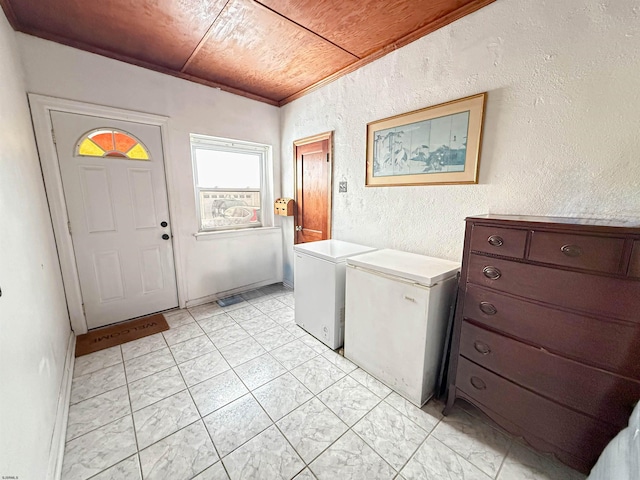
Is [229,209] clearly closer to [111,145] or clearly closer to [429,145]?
[111,145]

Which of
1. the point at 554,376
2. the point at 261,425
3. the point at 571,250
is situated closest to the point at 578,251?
the point at 571,250

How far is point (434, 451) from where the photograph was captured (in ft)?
4.52

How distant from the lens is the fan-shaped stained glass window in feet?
7.67

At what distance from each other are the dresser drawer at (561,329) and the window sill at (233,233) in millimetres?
2765

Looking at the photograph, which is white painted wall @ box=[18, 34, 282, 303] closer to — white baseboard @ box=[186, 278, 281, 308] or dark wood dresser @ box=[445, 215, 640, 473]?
white baseboard @ box=[186, 278, 281, 308]

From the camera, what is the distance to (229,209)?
3.36 metres

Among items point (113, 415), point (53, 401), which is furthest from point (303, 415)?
point (53, 401)

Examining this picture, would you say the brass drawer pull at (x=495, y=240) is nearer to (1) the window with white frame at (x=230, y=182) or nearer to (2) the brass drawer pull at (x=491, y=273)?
(2) the brass drawer pull at (x=491, y=273)

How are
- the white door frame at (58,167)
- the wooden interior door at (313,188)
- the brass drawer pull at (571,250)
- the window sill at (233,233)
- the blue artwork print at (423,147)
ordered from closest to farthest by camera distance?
the brass drawer pull at (571,250) < the blue artwork print at (423,147) < the white door frame at (58,167) < the wooden interior door at (313,188) < the window sill at (233,233)

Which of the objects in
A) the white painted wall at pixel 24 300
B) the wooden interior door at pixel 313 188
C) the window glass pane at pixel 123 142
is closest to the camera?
the white painted wall at pixel 24 300

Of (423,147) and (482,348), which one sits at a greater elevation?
(423,147)

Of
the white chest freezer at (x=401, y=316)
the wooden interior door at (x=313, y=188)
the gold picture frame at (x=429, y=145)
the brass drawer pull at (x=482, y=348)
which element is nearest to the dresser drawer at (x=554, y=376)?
the brass drawer pull at (x=482, y=348)

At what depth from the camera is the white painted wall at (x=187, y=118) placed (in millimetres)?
2121

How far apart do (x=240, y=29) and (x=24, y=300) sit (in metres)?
2.22
